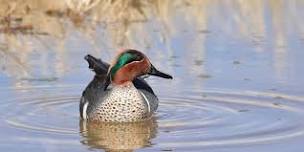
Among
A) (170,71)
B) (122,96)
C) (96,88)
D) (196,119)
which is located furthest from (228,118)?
(170,71)

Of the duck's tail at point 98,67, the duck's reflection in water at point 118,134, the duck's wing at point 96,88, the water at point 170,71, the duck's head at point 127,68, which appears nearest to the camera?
the duck's reflection in water at point 118,134

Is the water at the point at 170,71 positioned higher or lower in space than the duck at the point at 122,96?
lower

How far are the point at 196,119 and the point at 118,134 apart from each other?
678 millimetres

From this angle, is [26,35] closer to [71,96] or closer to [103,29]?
[103,29]

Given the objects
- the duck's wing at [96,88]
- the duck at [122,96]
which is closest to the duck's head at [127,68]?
the duck at [122,96]

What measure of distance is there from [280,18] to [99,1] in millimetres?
2139

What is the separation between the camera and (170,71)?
9.85 metres

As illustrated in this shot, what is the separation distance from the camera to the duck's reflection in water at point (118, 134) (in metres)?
7.25

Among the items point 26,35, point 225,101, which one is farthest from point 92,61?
point 26,35

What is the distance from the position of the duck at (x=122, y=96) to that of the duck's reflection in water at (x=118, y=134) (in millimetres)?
64

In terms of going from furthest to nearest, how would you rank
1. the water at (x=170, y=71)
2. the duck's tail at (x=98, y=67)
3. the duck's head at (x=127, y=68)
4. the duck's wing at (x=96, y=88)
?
the duck's tail at (x=98, y=67), the duck's wing at (x=96, y=88), the duck's head at (x=127, y=68), the water at (x=170, y=71)

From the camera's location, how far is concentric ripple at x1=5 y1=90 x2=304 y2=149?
735 centimetres

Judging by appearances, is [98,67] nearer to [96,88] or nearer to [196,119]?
[96,88]

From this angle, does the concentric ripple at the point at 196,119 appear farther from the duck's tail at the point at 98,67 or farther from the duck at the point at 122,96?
the duck's tail at the point at 98,67
